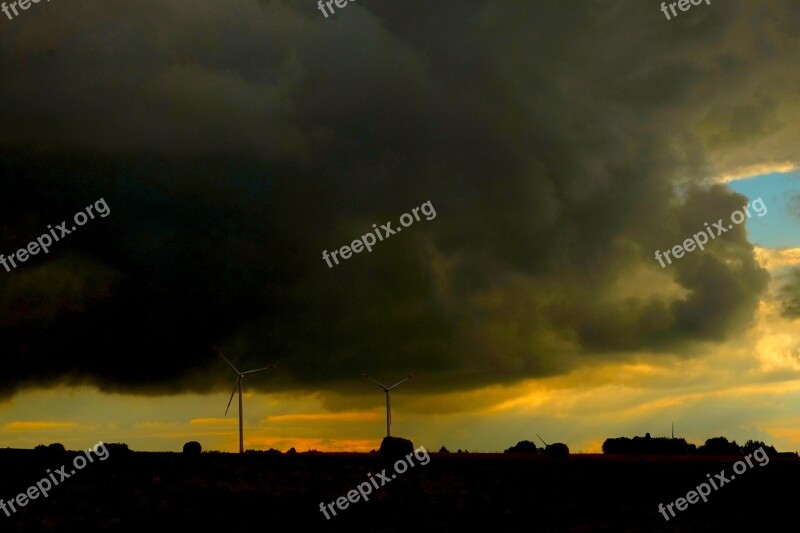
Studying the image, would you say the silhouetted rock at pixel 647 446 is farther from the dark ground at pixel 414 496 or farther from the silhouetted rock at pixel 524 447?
the dark ground at pixel 414 496

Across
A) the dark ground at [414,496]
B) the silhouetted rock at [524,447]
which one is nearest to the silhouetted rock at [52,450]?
the dark ground at [414,496]

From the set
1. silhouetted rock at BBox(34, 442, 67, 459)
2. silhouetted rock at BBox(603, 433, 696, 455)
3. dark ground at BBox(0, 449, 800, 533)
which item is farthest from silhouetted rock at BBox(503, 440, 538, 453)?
silhouetted rock at BBox(34, 442, 67, 459)

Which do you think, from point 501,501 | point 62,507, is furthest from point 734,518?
point 62,507

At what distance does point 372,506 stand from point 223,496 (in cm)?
929

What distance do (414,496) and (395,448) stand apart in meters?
14.3

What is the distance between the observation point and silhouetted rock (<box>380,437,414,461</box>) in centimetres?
6844

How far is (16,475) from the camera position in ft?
209

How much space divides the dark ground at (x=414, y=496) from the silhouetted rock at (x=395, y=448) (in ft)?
4.58

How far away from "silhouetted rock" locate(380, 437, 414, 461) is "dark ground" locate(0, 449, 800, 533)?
1396 mm

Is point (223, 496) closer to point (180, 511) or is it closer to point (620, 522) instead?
point (180, 511)

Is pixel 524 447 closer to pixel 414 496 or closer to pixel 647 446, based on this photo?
pixel 647 446

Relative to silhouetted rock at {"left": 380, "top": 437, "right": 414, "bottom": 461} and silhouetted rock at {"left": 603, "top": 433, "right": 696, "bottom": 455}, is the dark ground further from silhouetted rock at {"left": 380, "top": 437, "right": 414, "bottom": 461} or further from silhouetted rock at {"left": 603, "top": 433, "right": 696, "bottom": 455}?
silhouetted rock at {"left": 603, "top": 433, "right": 696, "bottom": 455}

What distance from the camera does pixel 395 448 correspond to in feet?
226

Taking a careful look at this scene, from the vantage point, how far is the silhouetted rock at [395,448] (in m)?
68.4
